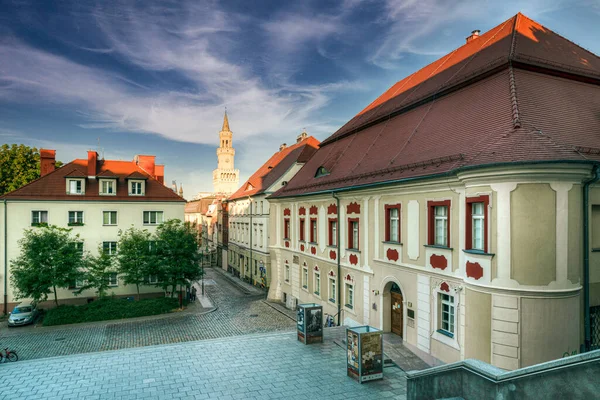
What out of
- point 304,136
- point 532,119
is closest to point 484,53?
point 532,119

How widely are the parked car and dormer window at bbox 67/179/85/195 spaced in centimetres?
936

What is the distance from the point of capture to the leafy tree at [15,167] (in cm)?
3944

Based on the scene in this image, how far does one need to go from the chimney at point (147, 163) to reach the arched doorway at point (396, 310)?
2999 centimetres

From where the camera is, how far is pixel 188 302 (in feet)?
114

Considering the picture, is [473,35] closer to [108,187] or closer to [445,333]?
[445,333]

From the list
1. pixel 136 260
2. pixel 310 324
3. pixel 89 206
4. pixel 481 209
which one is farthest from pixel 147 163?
pixel 481 209

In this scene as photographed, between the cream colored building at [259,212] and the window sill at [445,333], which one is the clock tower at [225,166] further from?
the window sill at [445,333]

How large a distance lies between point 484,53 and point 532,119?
21.6 feet

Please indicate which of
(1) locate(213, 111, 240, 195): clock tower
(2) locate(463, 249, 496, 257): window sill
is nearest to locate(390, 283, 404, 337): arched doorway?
(2) locate(463, 249, 496, 257): window sill

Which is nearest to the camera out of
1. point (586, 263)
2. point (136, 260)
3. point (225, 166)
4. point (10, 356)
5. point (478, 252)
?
point (586, 263)

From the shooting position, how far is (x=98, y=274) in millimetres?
30062

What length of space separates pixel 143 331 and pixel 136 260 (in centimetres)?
681

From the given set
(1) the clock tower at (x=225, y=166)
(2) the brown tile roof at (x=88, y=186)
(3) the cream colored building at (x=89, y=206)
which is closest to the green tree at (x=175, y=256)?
(3) the cream colored building at (x=89, y=206)

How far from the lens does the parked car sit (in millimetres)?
27406
